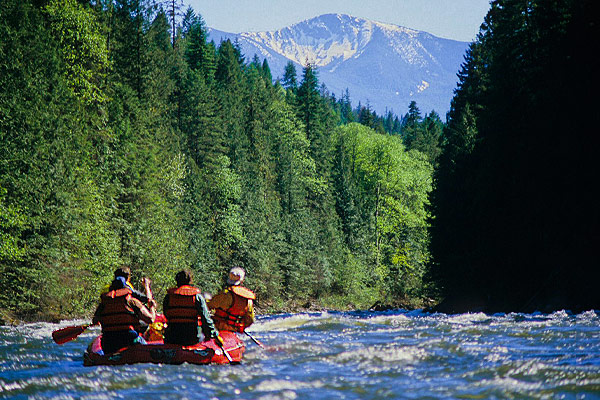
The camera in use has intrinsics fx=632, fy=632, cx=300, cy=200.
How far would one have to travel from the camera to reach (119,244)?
31.9m

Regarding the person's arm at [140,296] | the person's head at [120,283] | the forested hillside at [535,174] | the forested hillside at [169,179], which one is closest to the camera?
the person's head at [120,283]

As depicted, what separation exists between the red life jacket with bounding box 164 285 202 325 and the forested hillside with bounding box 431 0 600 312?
44.2ft

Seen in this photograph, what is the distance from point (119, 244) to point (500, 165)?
18.7 m

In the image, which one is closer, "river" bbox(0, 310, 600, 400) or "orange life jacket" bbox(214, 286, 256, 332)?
"river" bbox(0, 310, 600, 400)

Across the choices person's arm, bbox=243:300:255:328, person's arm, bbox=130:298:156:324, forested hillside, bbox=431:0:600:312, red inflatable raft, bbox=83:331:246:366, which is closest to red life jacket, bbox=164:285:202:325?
person's arm, bbox=130:298:156:324

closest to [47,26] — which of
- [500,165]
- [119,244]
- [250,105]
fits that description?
[119,244]

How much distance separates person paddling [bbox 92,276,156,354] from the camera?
39.8 feet

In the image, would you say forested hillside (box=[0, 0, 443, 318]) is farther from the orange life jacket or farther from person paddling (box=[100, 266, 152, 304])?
the orange life jacket

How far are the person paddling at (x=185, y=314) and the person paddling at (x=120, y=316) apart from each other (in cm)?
46

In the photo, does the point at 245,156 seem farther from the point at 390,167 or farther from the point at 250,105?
the point at 390,167

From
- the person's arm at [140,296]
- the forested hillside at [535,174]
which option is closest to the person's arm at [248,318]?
the person's arm at [140,296]

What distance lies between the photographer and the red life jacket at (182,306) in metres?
12.1

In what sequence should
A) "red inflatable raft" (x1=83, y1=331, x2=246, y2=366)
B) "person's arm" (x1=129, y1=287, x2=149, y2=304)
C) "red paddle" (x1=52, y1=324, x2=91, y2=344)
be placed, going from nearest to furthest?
"red inflatable raft" (x1=83, y1=331, x2=246, y2=366) < "person's arm" (x1=129, y1=287, x2=149, y2=304) < "red paddle" (x1=52, y1=324, x2=91, y2=344)

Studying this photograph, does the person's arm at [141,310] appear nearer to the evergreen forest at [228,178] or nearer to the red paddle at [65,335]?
the red paddle at [65,335]
